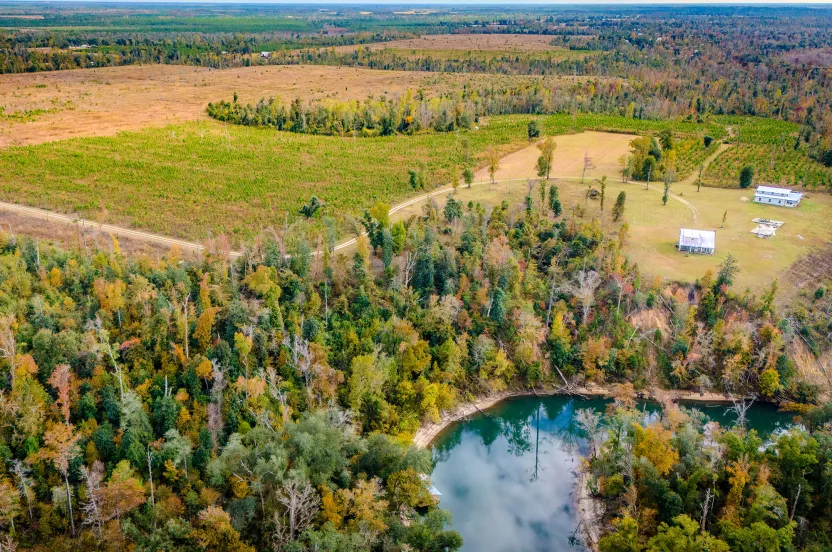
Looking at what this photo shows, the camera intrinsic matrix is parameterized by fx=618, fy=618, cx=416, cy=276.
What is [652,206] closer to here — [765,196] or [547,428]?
[765,196]

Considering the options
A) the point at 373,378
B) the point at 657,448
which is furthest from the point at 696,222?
the point at 373,378

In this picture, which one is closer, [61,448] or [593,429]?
[61,448]

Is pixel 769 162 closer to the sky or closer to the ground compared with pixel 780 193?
closer to the sky

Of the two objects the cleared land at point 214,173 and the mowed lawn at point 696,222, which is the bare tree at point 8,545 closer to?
the cleared land at point 214,173

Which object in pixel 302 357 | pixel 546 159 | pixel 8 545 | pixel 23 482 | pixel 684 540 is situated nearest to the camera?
pixel 684 540

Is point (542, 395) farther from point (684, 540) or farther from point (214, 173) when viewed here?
point (214, 173)

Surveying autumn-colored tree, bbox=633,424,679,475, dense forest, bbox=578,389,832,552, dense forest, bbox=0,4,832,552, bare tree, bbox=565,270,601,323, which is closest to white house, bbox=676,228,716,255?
dense forest, bbox=0,4,832,552
